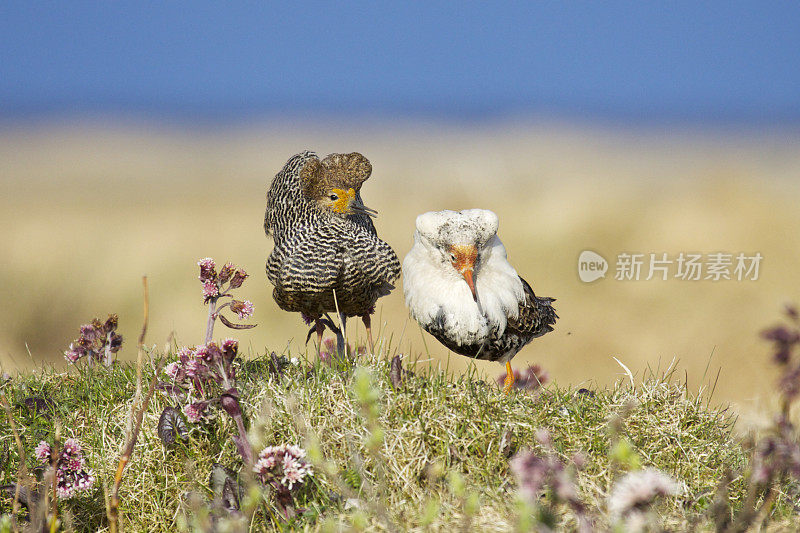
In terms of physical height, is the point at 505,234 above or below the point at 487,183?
below

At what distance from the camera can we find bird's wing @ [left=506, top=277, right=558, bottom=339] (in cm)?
504

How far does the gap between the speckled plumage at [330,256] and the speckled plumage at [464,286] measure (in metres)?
0.26

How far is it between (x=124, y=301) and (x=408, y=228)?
480cm

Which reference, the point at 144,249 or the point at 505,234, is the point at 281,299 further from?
the point at 144,249

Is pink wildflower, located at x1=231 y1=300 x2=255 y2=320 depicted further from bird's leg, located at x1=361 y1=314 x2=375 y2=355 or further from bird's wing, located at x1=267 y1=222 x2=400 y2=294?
bird's leg, located at x1=361 y1=314 x2=375 y2=355

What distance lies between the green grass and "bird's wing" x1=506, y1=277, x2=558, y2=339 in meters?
0.56

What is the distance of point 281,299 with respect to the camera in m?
5.24

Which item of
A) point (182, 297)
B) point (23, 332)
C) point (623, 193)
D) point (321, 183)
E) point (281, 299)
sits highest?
point (623, 193)

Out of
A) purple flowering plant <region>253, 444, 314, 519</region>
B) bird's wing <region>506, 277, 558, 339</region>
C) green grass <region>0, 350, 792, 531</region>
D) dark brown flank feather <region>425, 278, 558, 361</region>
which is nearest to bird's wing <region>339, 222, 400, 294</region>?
dark brown flank feather <region>425, 278, 558, 361</region>

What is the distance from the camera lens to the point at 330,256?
4957 millimetres

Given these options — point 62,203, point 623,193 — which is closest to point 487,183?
point 623,193

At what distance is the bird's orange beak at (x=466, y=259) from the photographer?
449cm

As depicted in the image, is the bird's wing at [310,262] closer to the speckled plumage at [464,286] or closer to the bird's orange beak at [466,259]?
the speckled plumage at [464,286]

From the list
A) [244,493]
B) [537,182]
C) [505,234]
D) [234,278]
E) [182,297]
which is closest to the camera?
[244,493]
